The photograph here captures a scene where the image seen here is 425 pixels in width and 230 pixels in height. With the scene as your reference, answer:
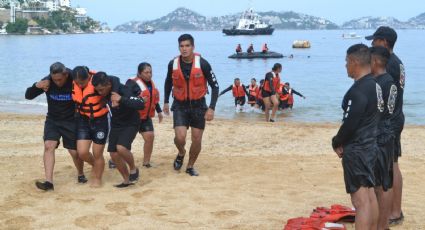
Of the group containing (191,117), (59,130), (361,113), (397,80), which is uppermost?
(397,80)

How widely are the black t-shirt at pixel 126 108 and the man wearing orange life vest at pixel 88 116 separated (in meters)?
0.13

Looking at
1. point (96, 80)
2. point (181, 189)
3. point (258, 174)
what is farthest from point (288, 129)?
point (96, 80)

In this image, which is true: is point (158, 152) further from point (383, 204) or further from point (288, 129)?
point (383, 204)

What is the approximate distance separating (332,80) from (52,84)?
1320 inches

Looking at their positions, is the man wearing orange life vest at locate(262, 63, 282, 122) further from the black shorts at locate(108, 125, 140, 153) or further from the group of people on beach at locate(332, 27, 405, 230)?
the group of people on beach at locate(332, 27, 405, 230)

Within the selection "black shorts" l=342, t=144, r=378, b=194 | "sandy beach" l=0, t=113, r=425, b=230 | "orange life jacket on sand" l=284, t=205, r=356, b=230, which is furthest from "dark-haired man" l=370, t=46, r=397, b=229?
"sandy beach" l=0, t=113, r=425, b=230

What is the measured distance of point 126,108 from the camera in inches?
295

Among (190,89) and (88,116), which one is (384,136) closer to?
(190,89)

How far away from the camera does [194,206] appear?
6793 mm

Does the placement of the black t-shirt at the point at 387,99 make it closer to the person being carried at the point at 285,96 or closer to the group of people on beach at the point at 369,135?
the group of people on beach at the point at 369,135

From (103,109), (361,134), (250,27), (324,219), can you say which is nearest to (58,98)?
(103,109)

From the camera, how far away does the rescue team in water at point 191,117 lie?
16.3 ft

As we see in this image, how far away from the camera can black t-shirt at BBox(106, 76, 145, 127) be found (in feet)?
23.8

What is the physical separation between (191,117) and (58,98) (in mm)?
1880
